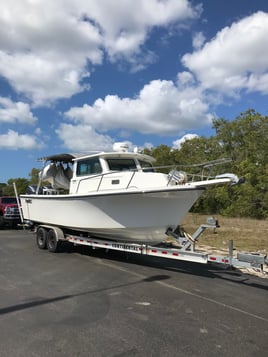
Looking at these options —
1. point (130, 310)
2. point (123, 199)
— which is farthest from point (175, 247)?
point (130, 310)

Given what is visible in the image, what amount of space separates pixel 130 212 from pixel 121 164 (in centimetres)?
187

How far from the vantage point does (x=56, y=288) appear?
6.13 metres

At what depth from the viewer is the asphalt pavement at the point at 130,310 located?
3.79 meters

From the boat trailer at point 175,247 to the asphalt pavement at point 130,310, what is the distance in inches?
19.7

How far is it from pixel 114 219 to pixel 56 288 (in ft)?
7.57

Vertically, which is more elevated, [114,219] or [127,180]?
[127,180]

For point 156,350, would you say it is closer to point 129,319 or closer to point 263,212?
point 129,319

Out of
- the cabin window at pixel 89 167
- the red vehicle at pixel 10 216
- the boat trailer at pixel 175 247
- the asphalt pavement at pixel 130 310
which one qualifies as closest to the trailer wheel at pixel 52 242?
the boat trailer at pixel 175 247

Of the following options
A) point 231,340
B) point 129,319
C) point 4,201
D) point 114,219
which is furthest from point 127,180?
point 4,201

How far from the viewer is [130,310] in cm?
498

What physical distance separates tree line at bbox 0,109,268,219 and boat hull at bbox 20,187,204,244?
16.4m

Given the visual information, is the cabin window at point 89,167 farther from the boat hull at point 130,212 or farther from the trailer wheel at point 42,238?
the trailer wheel at point 42,238

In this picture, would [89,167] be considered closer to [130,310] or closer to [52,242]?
[52,242]

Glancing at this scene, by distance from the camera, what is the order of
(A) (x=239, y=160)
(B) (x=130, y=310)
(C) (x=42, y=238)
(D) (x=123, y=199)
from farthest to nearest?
(A) (x=239, y=160), (C) (x=42, y=238), (D) (x=123, y=199), (B) (x=130, y=310)
